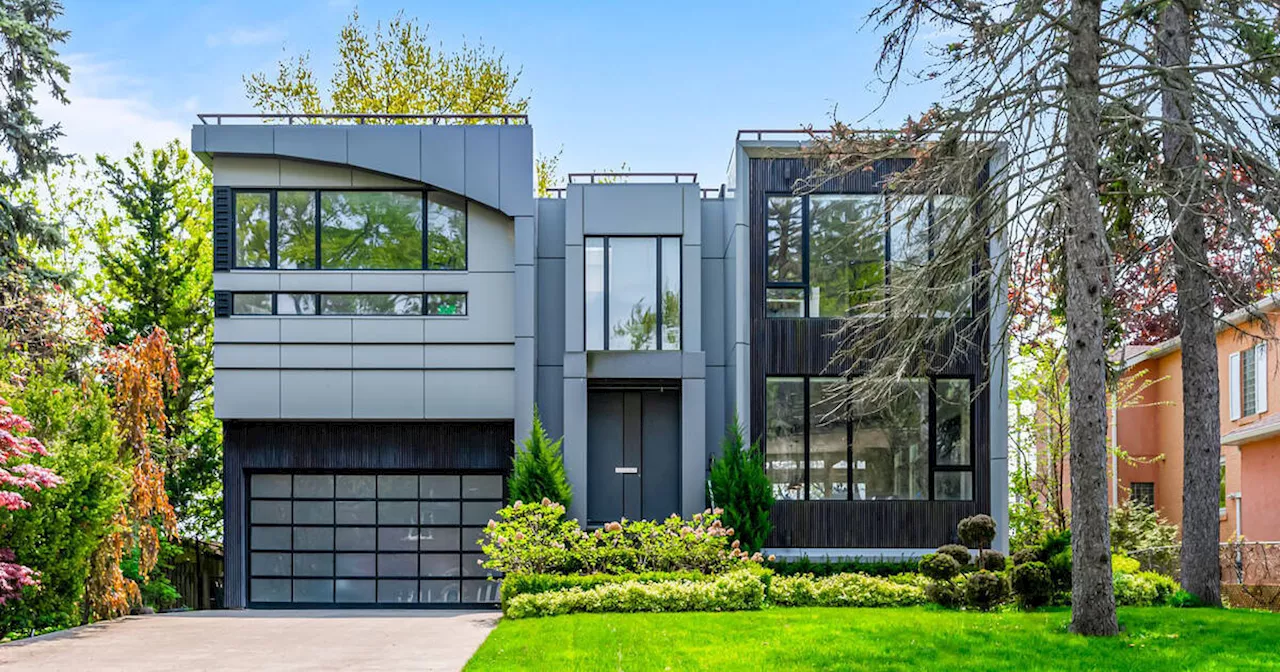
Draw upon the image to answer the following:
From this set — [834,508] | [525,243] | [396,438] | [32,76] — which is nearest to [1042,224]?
[834,508]

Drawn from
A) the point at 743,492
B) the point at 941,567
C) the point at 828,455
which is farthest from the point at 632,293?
the point at 941,567

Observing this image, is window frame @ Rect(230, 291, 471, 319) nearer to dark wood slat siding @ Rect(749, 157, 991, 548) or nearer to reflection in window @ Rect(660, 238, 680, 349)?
reflection in window @ Rect(660, 238, 680, 349)

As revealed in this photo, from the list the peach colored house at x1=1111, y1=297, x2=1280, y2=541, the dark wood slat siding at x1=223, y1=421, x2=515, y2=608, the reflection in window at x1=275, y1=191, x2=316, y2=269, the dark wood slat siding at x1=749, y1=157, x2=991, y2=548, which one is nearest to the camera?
the dark wood slat siding at x1=749, y1=157, x2=991, y2=548

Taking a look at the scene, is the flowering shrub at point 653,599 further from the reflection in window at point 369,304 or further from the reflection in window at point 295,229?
the reflection in window at point 295,229

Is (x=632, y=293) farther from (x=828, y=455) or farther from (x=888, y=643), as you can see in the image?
(x=888, y=643)

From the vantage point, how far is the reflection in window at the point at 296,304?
20.5m

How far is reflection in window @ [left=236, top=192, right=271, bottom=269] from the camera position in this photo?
67.3 ft

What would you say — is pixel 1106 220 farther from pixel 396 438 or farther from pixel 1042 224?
pixel 396 438

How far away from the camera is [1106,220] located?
15086 millimetres

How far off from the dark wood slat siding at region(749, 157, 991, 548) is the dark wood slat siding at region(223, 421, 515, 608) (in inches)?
178

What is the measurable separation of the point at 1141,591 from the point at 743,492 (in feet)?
20.0

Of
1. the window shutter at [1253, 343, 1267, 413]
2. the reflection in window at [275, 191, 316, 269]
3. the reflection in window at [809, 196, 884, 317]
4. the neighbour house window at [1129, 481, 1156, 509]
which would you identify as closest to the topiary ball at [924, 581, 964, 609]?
the reflection in window at [809, 196, 884, 317]

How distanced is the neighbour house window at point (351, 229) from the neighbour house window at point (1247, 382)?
14.3m

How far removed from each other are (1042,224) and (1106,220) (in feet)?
6.95
